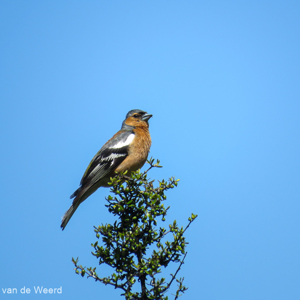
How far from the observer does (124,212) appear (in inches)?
214

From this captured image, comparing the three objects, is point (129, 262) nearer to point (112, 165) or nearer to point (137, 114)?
point (112, 165)

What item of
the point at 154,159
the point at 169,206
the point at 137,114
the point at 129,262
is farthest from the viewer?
the point at 137,114

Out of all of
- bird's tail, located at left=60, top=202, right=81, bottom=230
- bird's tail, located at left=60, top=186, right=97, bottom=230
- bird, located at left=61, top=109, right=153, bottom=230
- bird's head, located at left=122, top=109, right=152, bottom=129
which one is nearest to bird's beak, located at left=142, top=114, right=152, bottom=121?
bird's head, located at left=122, top=109, right=152, bottom=129

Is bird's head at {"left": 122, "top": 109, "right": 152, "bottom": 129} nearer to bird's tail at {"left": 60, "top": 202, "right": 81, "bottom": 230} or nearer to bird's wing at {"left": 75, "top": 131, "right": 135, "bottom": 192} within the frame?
bird's wing at {"left": 75, "top": 131, "right": 135, "bottom": 192}

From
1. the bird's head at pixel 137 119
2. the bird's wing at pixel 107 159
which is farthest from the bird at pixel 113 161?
the bird's head at pixel 137 119

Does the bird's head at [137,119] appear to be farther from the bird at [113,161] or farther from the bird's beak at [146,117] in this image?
the bird at [113,161]

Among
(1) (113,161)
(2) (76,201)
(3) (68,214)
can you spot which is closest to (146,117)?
(1) (113,161)

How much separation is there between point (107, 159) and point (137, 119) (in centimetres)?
183

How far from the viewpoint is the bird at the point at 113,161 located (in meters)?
7.53

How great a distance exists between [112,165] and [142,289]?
347cm

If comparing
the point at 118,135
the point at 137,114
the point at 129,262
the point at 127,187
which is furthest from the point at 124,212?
the point at 137,114

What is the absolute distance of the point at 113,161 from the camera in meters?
7.86

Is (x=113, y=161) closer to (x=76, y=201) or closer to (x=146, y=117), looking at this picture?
(x=76, y=201)

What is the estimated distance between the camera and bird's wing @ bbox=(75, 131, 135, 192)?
762 cm
